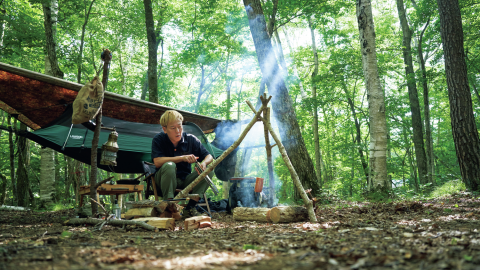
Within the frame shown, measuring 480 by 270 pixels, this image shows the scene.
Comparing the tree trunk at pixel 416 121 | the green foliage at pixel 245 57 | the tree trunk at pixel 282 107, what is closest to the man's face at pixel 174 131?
the tree trunk at pixel 282 107

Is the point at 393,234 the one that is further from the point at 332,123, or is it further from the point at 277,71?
the point at 332,123

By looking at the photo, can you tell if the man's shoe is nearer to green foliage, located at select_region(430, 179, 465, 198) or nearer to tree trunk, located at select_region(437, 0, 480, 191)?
green foliage, located at select_region(430, 179, 465, 198)

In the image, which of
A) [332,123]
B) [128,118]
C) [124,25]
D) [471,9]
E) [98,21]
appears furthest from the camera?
[332,123]

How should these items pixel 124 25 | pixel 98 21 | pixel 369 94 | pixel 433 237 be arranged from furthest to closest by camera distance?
pixel 98 21, pixel 124 25, pixel 369 94, pixel 433 237

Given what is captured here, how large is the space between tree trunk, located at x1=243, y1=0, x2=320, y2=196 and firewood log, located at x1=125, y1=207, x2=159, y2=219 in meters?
2.55

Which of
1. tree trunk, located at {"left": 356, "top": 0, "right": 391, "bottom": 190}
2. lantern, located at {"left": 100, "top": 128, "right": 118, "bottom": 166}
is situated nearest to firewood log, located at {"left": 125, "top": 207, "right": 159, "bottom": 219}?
lantern, located at {"left": 100, "top": 128, "right": 118, "bottom": 166}

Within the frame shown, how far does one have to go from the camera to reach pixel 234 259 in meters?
1.31

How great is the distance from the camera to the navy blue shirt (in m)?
3.52

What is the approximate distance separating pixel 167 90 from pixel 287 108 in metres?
10.3

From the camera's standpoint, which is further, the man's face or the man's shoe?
the man's shoe

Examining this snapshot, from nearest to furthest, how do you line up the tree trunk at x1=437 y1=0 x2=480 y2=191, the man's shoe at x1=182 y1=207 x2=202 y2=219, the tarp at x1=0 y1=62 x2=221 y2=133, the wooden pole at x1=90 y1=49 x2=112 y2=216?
the wooden pole at x1=90 y1=49 x2=112 y2=216, the man's shoe at x1=182 y1=207 x2=202 y2=219, the tarp at x1=0 y1=62 x2=221 y2=133, the tree trunk at x1=437 y1=0 x2=480 y2=191

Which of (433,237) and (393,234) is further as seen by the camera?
(393,234)

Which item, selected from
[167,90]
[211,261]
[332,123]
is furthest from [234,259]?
[332,123]

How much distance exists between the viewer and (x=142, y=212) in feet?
9.47
